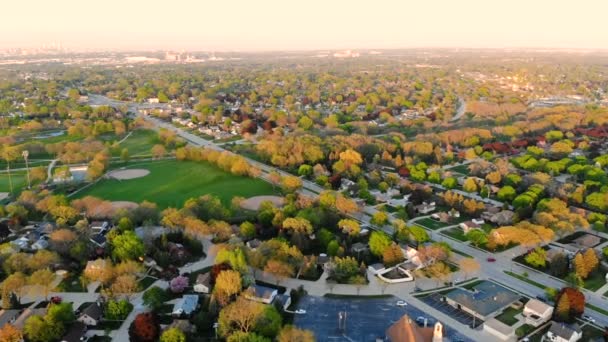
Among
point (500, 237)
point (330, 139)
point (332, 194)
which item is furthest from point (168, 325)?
point (330, 139)

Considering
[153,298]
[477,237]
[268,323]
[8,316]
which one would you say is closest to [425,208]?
[477,237]

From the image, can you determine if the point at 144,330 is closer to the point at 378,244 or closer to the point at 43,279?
the point at 43,279

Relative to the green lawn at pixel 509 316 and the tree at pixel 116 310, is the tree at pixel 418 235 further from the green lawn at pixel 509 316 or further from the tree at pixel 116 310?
the tree at pixel 116 310

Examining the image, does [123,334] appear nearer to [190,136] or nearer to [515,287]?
[515,287]

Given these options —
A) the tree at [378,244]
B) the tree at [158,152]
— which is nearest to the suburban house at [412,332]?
the tree at [378,244]

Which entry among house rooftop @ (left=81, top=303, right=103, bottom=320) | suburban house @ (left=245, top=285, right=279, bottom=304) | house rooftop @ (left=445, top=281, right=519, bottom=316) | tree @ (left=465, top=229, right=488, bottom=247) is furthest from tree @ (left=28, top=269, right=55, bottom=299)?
tree @ (left=465, top=229, right=488, bottom=247)

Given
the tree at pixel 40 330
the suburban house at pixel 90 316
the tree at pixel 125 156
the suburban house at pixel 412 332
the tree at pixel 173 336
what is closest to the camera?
the suburban house at pixel 412 332

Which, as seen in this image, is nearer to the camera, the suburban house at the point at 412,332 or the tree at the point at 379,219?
the suburban house at the point at 412,332

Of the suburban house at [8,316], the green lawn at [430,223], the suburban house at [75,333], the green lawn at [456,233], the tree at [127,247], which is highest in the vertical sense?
the tree at [127,247]
